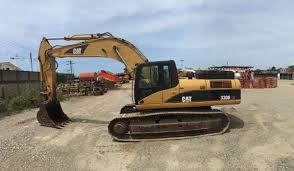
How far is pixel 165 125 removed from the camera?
11.5 m

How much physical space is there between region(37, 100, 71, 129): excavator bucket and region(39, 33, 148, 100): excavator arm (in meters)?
0.32

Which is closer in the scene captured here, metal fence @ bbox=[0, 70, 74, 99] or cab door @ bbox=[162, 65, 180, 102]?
cab door @ bbox=[162, 65, 180, 102]

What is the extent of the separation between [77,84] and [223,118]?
70.9 ft

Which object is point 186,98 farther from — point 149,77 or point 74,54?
point 74,54

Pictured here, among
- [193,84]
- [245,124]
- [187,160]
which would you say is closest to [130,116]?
[193,84]

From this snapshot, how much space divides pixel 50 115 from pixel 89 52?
9.17 feet

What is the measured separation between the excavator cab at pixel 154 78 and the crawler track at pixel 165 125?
0.61 meters

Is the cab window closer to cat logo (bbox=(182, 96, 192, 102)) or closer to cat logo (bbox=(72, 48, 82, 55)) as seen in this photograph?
cat logo (bbox=(182, 96, 192, 102))

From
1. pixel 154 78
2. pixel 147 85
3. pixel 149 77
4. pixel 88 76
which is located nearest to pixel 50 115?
pixel 147 85

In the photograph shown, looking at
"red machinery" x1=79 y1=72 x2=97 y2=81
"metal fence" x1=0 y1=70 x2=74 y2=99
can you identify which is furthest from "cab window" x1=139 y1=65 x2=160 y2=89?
"red machinery" x1=79 y1=72 x2=97 y2=81

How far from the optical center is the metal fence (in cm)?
2117

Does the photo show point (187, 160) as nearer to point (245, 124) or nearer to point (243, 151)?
point (243, 151)

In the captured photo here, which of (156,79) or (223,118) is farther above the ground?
(156,79)

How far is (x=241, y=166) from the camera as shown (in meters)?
8.52
